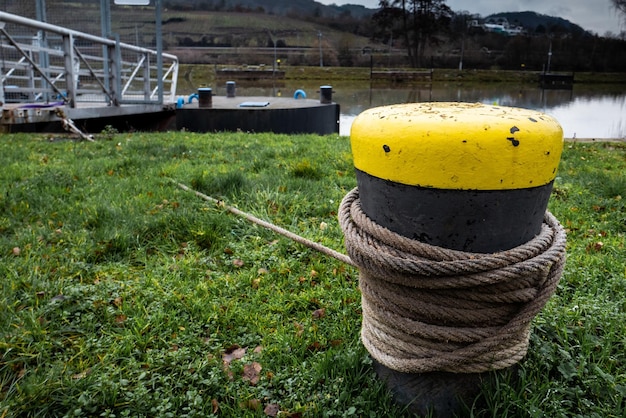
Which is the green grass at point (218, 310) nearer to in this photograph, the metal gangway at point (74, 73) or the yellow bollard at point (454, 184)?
the yellow bollard at point (454, 184)

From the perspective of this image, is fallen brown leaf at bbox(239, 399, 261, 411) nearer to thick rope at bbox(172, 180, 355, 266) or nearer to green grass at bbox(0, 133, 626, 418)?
green grass at bbox(0, 133, 626, 418)

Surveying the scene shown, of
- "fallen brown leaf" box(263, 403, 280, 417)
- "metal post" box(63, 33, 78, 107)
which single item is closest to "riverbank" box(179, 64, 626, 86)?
"metal post" box(63, 33, 78, 107)

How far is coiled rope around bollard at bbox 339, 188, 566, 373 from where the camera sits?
1413 millimetres

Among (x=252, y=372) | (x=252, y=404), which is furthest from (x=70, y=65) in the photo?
(x=252, y=404)

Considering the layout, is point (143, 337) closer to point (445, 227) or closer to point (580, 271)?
point (445, 227)

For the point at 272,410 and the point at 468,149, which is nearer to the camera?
the point at 468,149

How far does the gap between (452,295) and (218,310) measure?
1271 millimetres

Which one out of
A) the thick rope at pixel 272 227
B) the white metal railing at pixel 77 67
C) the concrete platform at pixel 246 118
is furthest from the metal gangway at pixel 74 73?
the thick rope at pixel 272 227

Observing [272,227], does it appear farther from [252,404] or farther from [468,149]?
[468,149]

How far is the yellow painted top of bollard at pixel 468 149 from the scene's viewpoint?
4.35ft

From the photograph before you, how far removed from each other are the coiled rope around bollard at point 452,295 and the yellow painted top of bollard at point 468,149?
0.68ft

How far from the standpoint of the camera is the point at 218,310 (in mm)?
2359

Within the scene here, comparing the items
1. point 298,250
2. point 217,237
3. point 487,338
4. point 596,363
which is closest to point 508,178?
point 487,338

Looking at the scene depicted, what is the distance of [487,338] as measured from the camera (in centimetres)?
149
